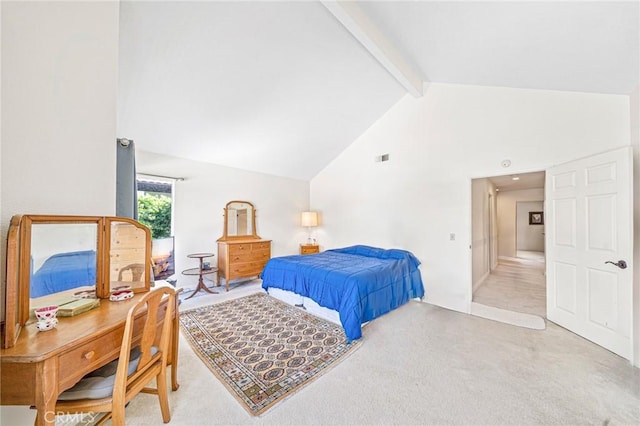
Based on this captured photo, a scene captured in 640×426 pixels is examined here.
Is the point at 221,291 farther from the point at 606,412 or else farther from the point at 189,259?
the point at 606,412

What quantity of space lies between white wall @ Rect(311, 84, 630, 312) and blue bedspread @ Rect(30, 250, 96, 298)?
397cm

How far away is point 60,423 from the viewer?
4.43ft

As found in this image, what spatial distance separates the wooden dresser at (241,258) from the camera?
431 centimetres

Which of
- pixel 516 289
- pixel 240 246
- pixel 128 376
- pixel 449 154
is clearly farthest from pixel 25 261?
pixel 516 289

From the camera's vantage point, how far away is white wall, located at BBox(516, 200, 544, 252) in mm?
8531

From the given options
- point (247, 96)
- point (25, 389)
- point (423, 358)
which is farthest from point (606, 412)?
point (247, 96)

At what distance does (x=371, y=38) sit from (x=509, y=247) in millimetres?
8456

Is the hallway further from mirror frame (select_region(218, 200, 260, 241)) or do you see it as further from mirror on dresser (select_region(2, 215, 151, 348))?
mirror on dresser (select_region(2, 215, 151, 348))

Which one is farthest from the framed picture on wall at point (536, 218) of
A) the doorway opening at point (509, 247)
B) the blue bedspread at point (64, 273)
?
the blue bedspread at point (64, 273)

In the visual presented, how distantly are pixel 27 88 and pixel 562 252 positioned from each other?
4767 millimetres

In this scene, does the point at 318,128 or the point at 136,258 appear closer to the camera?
the point at 136,258

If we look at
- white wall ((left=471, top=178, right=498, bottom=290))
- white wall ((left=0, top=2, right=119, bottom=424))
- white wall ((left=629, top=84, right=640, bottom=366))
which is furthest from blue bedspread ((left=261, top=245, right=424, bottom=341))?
white wall ((left=0, top=2, right=119, bottom=424))

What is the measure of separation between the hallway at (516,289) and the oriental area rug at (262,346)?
262 cm

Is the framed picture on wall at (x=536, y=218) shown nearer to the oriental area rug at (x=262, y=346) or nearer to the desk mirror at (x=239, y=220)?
the oriental area rug at (x=262, y=346)
